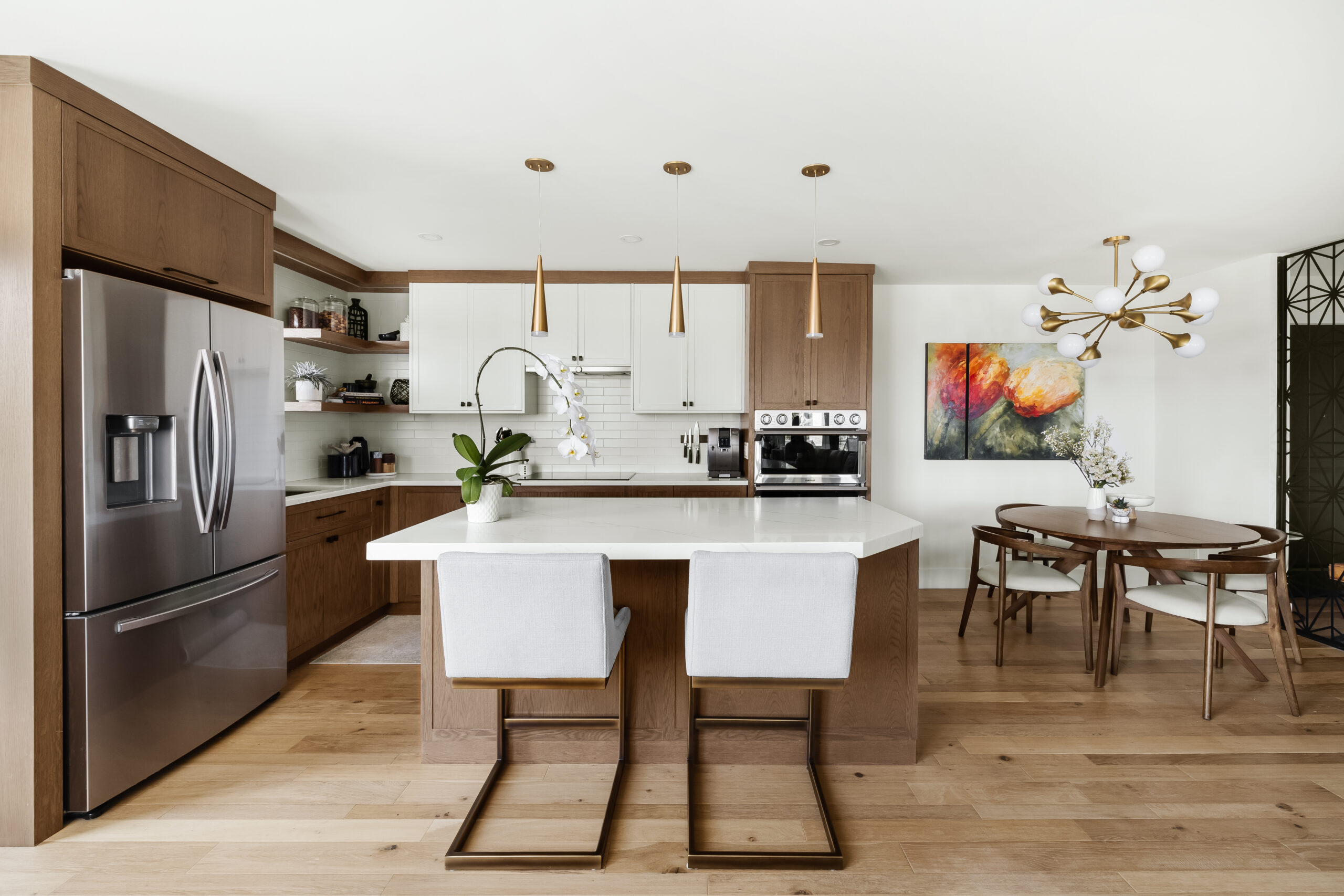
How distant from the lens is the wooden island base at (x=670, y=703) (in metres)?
2.28

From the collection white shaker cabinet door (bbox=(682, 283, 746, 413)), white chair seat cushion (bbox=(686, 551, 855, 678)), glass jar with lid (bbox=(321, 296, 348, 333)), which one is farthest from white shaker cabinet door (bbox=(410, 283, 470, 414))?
white chair seat cushion (bbox=(686, 551, 855, 678))

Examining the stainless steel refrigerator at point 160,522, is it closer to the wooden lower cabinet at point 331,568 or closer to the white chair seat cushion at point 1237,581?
the wooden lower cabinet at point 331,568

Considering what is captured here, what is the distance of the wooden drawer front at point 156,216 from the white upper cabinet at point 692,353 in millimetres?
2247

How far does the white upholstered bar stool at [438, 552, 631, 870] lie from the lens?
1.68 metres

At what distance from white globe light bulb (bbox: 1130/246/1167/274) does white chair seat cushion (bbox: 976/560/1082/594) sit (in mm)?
1589

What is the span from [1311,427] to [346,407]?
5917 mm

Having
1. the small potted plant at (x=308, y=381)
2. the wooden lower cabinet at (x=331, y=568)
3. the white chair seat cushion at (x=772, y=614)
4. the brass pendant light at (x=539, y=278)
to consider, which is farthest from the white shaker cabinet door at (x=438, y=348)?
the white chair seat cushion at (x=772, y=614)

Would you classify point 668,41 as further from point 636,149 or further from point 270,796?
point 270,796

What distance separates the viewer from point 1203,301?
9.59ft

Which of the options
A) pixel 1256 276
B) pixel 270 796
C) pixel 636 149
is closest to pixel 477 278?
pixel 636 149

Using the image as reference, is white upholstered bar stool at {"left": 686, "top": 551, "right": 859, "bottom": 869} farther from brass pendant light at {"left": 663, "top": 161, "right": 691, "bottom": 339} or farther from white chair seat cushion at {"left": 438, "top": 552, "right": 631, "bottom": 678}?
brass pendant light at {"left": 663, "top": 161, "right": 691, "bottom": 339}

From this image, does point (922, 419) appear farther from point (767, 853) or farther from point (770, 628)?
point (767, 853)

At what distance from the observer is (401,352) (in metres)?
4.65

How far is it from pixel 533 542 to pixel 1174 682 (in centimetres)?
318
